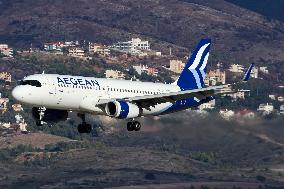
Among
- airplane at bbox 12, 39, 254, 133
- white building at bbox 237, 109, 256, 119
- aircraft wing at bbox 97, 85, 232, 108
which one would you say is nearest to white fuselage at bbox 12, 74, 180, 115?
airplane at bbox 12, 39, 254, 133

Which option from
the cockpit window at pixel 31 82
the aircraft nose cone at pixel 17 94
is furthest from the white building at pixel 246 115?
the aircraft nose cone at pixel 17 94

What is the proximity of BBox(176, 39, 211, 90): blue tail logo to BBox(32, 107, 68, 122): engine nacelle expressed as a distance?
19.2 metres

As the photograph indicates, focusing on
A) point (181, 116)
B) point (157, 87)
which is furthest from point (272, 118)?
point (157, 87)

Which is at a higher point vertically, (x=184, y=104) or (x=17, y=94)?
(x=17, y=94)

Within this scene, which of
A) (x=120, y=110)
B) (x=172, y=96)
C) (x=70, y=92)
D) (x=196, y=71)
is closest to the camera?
(x=70, y=92)

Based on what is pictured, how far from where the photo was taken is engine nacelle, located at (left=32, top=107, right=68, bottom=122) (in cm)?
12662

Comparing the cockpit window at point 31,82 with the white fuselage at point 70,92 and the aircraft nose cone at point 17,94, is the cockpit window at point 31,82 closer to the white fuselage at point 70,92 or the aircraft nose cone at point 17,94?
the white fuselage at point 70,92

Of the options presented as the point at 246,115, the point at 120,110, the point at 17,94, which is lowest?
the point at 246,115

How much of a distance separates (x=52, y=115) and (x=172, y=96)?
12047 mm

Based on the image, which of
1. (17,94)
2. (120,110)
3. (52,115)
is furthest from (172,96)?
(17,94)

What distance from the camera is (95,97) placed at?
128000 millimetres

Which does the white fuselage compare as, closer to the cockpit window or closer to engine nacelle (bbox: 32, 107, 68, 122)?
the cockpit window

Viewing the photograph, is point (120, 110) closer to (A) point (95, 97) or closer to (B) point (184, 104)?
Result: (A) point (95, 97)

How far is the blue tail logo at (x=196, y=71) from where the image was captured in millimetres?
145000
